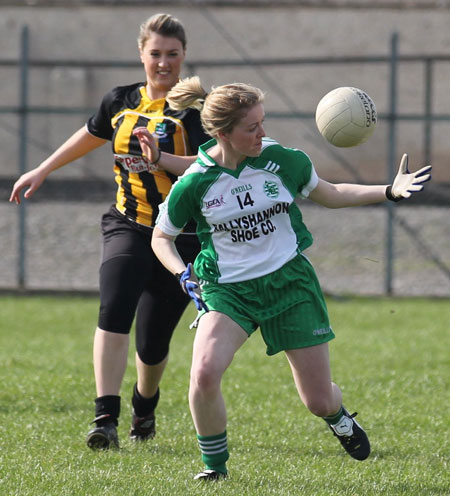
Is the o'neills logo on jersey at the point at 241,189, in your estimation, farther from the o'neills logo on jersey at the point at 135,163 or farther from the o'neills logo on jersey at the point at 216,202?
the o'neills logo on jersey at the point at 135,163

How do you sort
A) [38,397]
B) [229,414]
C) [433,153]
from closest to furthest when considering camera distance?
[229,414] < [38,397] < [433,153]

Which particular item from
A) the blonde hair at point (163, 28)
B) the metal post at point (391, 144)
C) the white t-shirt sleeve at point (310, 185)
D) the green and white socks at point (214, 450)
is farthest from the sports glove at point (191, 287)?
the metal post at point (391, 144)

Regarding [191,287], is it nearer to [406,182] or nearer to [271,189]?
[271,189]

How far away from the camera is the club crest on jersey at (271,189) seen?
4480 mm

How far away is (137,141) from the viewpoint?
5188 mm

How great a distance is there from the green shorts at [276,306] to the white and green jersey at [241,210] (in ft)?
0.15

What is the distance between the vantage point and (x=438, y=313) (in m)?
11.2

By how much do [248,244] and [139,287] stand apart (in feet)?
3.02

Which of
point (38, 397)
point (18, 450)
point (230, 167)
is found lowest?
point (38, 397)

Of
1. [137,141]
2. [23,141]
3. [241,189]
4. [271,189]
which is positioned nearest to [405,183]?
[271,189]

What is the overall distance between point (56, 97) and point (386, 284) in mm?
8638

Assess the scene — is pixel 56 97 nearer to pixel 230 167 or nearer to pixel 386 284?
pixel 386 284

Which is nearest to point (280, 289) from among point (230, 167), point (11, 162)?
point (230, 167)

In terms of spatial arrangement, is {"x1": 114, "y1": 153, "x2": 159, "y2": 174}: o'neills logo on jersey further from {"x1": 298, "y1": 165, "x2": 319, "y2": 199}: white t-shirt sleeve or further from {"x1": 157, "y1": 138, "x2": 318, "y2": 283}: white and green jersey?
{"x1": 298, "y1": 165, "x2": 319, "y2": 199}: white t-shirt sleeve
